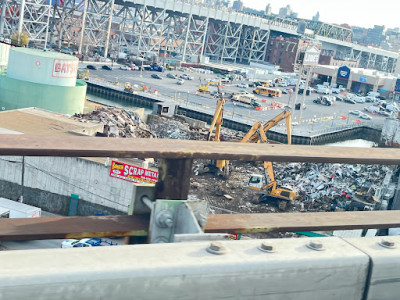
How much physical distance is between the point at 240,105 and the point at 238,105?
173mm

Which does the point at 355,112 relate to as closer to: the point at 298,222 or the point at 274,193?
the point at 274,193

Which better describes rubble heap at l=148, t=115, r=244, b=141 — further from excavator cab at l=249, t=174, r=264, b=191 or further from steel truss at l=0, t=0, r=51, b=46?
steel truss at l=0, t=0, r=51, b=46

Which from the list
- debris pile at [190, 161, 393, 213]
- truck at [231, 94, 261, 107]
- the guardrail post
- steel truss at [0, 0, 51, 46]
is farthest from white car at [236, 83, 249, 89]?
the guardrail post

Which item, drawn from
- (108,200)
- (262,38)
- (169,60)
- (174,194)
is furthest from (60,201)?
(262,38)

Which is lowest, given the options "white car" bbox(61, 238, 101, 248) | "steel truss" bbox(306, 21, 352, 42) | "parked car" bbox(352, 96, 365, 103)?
"white car" bbox(61, 238, 101, 248)

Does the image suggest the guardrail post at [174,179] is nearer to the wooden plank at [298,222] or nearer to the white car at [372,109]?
the wooden plank at [298,222]

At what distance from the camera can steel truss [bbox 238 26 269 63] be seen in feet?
275

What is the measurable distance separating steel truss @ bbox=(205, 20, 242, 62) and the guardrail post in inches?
3070

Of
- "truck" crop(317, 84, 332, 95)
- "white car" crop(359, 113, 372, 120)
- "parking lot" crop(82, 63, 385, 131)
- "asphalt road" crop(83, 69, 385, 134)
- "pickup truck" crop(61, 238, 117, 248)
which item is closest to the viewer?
"pickup truck" crop(61, 238, 117, 248)

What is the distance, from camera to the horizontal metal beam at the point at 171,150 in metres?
2.22

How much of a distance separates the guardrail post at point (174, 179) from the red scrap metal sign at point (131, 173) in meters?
13.2

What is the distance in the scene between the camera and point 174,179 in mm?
2545

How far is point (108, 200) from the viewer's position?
16.6 metres

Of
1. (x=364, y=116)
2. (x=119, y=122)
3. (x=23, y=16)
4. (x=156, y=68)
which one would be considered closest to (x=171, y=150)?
(x=119, y=122)
